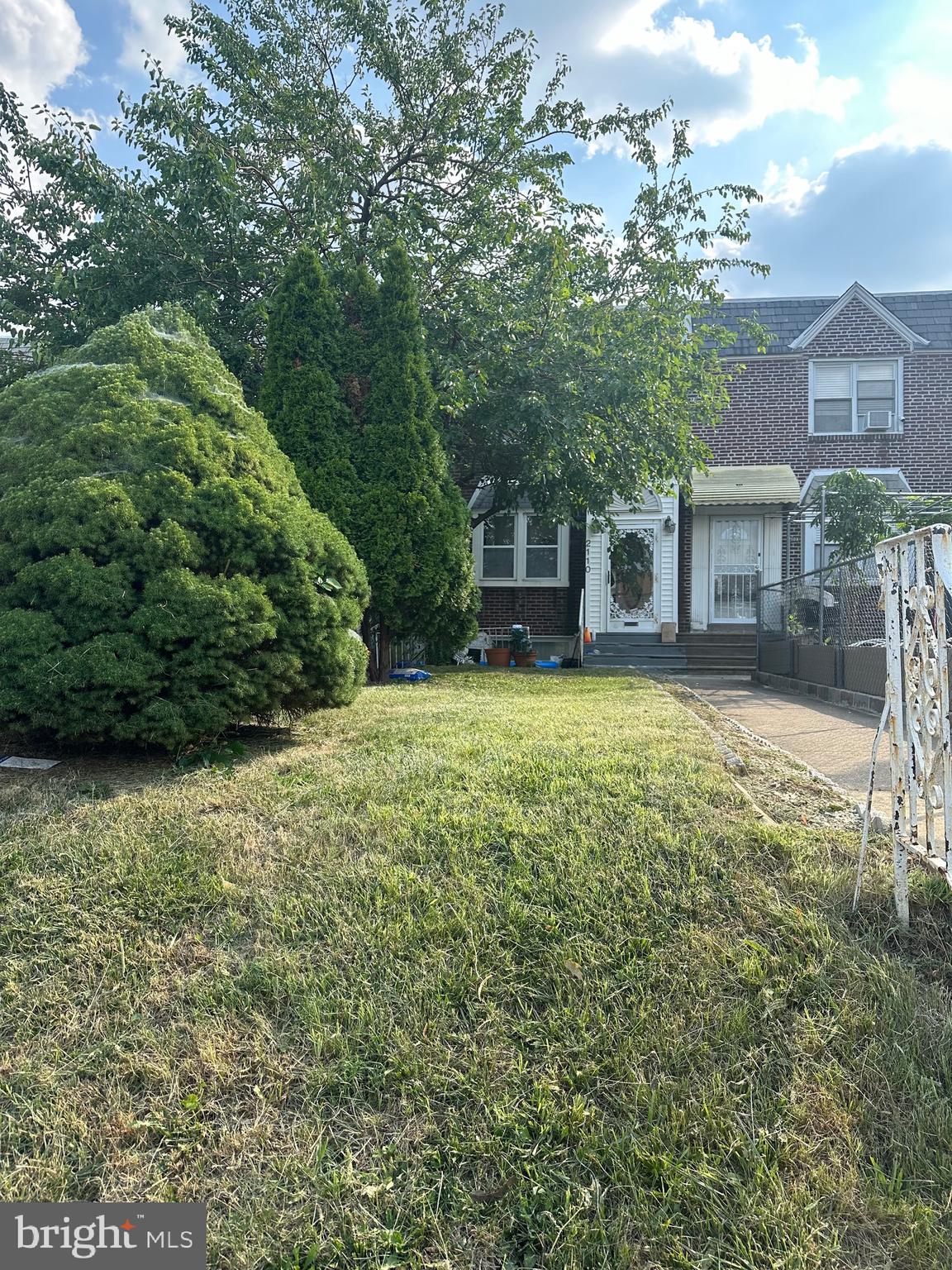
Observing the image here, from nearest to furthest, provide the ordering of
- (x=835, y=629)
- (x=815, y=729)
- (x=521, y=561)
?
(x=815, y=729) < (x=835, y=629) < (x=521, y=561)

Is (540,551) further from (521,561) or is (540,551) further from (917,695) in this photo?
(917,695)

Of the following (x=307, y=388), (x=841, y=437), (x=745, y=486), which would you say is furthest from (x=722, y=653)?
(x=307, y=388)

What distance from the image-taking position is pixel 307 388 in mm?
8258

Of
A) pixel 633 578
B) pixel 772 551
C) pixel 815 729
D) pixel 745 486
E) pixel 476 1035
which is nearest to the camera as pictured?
pixel 476 1035

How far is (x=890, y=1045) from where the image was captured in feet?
7.06

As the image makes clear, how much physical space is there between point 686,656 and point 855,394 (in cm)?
707

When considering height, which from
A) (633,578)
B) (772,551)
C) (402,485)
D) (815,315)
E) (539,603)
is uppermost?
(815,315)

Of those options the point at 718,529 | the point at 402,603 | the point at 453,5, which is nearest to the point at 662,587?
the point at 718,529

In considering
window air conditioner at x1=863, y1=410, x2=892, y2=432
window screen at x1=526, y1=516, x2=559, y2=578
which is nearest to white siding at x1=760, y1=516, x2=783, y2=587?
window air conditioner at x1=863, y1=410, x2=892, y2=432

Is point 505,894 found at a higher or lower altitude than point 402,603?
lower

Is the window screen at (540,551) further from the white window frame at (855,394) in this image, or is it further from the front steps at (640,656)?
the white window frame at (855,394)

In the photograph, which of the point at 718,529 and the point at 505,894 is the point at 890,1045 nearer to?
the point at 505,894

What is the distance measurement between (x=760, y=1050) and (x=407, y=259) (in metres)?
8.53

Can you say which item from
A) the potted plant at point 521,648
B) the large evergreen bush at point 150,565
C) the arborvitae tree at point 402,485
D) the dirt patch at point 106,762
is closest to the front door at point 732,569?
the potted plant at point 521,648
